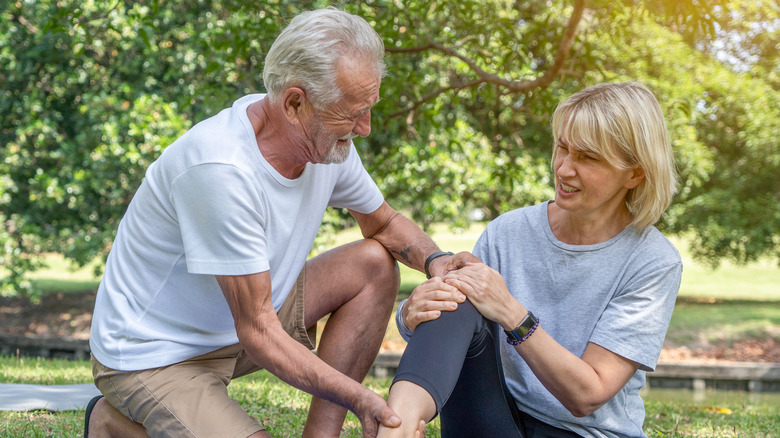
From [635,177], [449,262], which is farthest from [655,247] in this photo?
[449,262]

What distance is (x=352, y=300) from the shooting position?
8.91 feet

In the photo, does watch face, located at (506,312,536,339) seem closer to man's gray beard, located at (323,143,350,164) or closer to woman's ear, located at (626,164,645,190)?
woman's ear, located at (626,164,645,190)

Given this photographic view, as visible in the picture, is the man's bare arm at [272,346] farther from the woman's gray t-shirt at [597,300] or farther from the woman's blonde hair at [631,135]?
the woman's blonde hair at [631,135]

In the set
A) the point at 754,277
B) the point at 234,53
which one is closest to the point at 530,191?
the point at 234,53

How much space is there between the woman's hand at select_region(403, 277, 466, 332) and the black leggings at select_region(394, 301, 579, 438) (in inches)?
0.9

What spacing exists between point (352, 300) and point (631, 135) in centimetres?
119

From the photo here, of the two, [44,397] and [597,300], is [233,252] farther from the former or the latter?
[44,397]

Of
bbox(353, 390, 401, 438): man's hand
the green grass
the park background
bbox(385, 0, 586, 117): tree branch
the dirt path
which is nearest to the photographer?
bbox(353, 390, 401, 438): man's hand

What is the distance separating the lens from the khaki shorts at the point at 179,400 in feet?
7.21

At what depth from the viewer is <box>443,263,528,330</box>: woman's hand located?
2131 mm

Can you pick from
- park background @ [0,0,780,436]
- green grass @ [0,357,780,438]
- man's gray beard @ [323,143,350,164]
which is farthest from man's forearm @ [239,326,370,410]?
park background @ [0,0,780,436]

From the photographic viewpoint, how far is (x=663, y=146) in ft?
7.38

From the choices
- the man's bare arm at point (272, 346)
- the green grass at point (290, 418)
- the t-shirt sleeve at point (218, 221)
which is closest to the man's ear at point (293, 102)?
the t-shirt sleeve at point (218, 221)

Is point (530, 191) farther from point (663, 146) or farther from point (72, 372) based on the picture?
point (663, 146)
